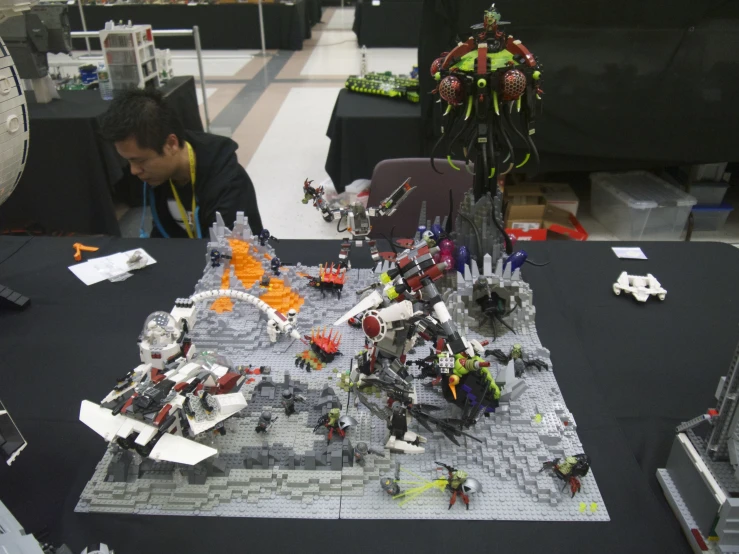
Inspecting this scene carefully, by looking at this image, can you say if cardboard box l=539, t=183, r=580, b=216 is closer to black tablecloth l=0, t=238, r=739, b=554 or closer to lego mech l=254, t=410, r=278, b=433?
black tablecloth l=0, t=238, r=739, b=554

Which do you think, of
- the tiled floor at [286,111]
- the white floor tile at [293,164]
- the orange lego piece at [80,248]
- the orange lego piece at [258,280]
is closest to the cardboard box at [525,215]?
the tiled floor at [286,111]

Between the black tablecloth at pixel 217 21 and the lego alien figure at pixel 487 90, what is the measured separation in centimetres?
872

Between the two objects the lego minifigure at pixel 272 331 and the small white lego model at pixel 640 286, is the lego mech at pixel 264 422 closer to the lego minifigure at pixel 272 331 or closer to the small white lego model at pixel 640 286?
the lego minifigure at pixel 272 331

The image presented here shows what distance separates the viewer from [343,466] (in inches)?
63.9

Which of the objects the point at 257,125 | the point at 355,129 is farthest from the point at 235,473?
the point at 257,125

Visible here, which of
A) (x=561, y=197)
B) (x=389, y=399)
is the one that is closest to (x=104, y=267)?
(x=389, y=399)

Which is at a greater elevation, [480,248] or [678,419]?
[480,248]

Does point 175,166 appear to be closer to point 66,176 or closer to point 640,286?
point 66,176

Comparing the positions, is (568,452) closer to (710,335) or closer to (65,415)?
(710,335)

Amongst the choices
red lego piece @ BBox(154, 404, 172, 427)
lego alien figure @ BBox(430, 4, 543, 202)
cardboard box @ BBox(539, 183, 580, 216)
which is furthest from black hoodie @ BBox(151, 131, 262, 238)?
cardboard box @ BBox(539, 183, 580, 216)

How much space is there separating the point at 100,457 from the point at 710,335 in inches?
89.4

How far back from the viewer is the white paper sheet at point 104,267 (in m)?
2.50

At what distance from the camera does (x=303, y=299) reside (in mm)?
2355

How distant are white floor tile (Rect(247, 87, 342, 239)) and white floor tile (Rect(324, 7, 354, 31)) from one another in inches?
220
